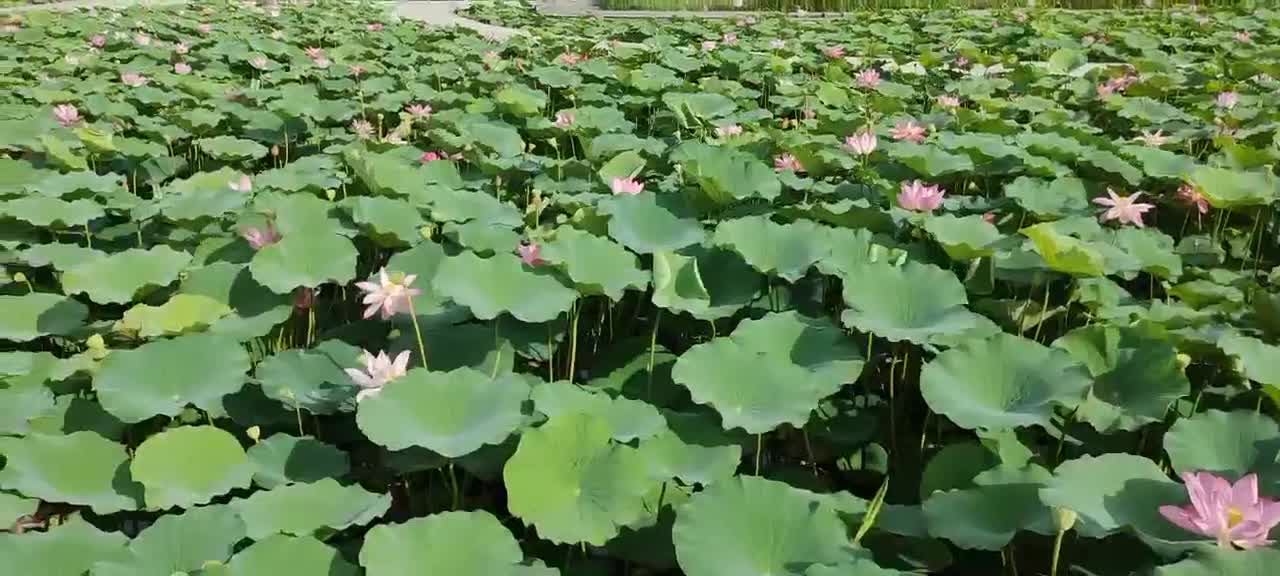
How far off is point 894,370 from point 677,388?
415mm

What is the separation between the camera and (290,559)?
1197 mm

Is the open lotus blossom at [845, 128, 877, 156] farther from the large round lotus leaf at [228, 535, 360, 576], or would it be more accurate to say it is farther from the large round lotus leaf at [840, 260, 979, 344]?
the large round lotus leaf at [228, 535, 360, 576]

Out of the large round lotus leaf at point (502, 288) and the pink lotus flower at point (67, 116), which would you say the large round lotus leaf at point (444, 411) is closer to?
the large round lotus leaf at point (502, 288)

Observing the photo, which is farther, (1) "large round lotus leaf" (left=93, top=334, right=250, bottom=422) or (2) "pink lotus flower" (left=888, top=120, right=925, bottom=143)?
(2) "pink lotus flower" (left=888, top=120, right=925, bottom=143)

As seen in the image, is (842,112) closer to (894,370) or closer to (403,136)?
(403,136)

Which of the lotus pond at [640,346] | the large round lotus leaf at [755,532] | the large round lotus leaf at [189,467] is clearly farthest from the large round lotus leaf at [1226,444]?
the large round lotus leaf at [189,467]

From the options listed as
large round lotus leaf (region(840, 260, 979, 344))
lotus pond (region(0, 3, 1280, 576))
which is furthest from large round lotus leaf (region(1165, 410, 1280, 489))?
large round lotus leaf (region(840, 260, 979, 344))

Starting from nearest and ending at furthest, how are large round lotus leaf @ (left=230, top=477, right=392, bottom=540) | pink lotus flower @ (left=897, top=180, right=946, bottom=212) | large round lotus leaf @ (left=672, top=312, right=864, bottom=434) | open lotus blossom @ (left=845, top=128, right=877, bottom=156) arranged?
large round lotus leaf @ (left=230, top=477, right=392, bottom=540)
large round lotus leaf @ (left=672, top=312, right=864, bottom=434)
pink lotus flower @ (left=897, top=180, right=946, bottom=212)
open lotus blossom @ (left=845, top=128, right=877, bottom=156)

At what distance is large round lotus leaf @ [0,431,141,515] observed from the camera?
4.64ft

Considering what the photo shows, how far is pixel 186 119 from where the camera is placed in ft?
10.7

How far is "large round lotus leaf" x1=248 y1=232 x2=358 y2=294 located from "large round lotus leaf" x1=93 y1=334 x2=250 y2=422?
218mm

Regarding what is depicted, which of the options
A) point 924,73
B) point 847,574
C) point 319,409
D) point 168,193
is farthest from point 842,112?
point 847,574

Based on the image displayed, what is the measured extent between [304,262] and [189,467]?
62 centimetres

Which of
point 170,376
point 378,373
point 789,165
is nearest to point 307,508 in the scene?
point 378,373
